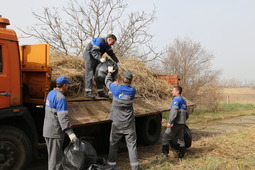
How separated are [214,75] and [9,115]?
1861cm

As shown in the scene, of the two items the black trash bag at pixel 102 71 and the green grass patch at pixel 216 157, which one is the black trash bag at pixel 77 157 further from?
the black trash bag at pixel 102 71

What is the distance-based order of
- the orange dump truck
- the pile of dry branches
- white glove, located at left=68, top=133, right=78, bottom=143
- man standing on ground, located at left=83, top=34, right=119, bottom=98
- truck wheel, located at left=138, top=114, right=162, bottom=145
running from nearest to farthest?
white glove, located at left=68, top=133, right=78, bottom=143
the orange dump truck
man standing on ground, located at left=83, top=34, right=119, bottom=98
the pile of dry branches
truck wheel, located at left=138, top=114, right=162, bottom=145

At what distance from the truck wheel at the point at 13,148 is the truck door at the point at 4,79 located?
0.44 meters

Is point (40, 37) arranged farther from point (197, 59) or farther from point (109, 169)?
point (197, 59)

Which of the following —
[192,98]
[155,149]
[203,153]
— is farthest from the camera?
[192,98]

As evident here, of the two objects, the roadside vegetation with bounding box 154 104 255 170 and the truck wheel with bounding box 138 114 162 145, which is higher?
the truck wheel with bounding box 138 114 162 145

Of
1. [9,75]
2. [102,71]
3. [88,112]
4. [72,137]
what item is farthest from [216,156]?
[9,75]

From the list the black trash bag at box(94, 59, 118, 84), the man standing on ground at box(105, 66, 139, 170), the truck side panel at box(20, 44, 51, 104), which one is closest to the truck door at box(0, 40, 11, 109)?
the truck side panel at box(20, 44, 51, 104)

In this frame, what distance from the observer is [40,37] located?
1404 cm

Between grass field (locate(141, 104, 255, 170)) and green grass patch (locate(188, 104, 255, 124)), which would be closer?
grass field (locate(141, 104, 255, 170))

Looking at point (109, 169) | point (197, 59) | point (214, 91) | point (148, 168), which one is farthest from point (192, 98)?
point (109, 169)

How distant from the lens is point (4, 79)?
461cm

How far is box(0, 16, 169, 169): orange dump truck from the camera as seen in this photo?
15.0 feet

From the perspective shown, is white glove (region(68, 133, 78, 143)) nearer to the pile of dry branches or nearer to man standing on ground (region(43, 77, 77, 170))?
man standing on ground (region(43, 77, 77, 170))
